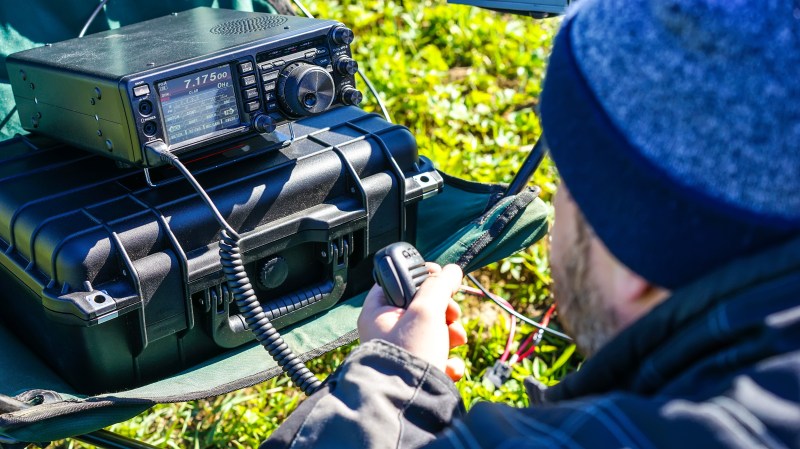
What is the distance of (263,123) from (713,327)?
3.44ft

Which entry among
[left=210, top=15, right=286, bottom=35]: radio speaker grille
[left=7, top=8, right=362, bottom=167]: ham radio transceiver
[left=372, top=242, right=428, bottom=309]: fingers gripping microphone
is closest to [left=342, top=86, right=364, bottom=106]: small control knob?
[left=7, top=8, right=362, bottom=167]: ham radio transceiver

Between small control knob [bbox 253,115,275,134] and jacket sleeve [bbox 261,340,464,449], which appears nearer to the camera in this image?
jacket sleeve [bbox 261,340,464,449]

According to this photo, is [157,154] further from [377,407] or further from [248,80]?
[377,407]

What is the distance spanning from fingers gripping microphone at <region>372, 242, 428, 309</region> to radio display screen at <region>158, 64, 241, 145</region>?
0.45 metres

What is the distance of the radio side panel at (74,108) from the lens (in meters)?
1.60

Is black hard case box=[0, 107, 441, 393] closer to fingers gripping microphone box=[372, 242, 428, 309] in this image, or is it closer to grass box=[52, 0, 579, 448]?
fingers gripping microphone box=[372, 242, 428, 309]

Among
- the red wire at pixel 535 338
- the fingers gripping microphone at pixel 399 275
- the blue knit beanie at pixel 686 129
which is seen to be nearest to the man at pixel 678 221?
the blue knit beanie at pixel 686 129

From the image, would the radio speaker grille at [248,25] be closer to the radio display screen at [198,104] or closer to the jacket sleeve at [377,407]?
the radio display screen at [198,104]

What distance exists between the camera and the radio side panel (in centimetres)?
160

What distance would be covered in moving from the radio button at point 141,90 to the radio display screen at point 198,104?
26 millimetres

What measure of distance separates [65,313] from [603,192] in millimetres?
1001

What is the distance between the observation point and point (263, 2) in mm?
2383

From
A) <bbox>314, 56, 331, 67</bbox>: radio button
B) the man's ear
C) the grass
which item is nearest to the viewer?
the man's ear

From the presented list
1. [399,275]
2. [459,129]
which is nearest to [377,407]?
[399,275]
